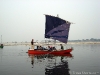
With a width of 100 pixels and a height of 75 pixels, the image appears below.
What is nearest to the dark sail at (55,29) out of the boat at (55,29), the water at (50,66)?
the boat at (55,29)

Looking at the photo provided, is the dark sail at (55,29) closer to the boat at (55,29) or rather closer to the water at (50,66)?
the boat at (55,29)

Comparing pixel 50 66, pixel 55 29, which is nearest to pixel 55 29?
pixel 55 29

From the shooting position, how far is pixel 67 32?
1372 inches

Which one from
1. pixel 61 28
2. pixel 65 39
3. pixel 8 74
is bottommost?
pixel 8 74

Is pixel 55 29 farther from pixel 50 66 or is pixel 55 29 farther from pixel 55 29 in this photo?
pixel 50 66

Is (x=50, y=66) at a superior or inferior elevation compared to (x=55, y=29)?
inferior

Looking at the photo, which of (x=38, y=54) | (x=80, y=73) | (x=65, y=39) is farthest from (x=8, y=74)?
(x=65, y=39)

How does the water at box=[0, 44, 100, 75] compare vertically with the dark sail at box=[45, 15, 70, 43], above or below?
below

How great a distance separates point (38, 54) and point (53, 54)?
3350mm

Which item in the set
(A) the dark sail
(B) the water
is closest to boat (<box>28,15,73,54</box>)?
(A) the dark sail

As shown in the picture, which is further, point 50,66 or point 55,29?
point 55,29

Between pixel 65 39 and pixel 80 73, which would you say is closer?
pixel 80 73

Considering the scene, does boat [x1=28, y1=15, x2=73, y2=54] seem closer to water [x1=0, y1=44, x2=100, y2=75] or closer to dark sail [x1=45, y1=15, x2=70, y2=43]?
dark sail [x1=45, y1=15, x2=70, y2=43]

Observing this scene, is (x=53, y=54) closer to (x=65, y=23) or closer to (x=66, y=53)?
(x=66, y=53)
